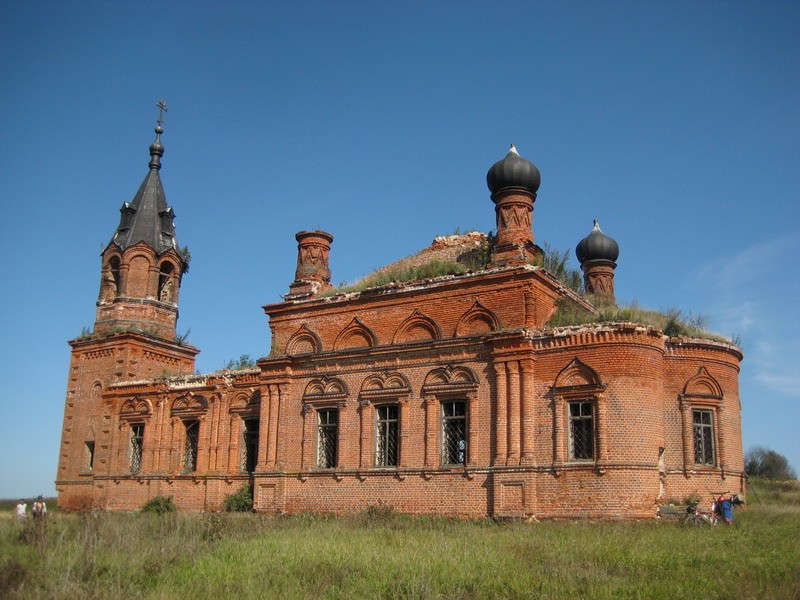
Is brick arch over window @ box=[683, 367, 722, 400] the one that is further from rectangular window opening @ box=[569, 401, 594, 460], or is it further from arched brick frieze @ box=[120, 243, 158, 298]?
arched brick frieze @ box=[120, 243, 158, 298]

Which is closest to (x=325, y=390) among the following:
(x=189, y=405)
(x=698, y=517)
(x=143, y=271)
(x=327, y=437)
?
(x=327, y=437)

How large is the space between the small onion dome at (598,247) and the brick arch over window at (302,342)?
8.82m

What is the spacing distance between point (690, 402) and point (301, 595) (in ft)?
36.3

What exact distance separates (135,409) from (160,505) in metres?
3.64

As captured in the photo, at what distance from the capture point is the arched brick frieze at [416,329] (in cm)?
1839

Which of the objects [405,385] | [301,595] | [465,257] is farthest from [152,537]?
[465,257]

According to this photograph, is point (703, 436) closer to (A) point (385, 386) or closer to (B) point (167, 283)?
(A) point (385, 386)

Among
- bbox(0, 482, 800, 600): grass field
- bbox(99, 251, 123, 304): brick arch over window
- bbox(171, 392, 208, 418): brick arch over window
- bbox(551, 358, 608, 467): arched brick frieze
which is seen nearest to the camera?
bbox(0, 482, 800, 600): grass field

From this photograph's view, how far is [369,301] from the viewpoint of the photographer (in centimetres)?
1931

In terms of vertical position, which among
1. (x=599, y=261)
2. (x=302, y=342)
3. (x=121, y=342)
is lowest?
(x=302, y=342)

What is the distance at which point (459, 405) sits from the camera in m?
17.6

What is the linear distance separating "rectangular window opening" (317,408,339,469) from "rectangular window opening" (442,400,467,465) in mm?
2912

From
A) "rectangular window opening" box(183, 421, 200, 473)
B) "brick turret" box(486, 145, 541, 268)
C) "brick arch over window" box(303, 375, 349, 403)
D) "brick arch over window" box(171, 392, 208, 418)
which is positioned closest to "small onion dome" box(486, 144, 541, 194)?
"brick turret" box(486, 145, 541, 268)

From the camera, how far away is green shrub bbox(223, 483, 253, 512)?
20.0m
